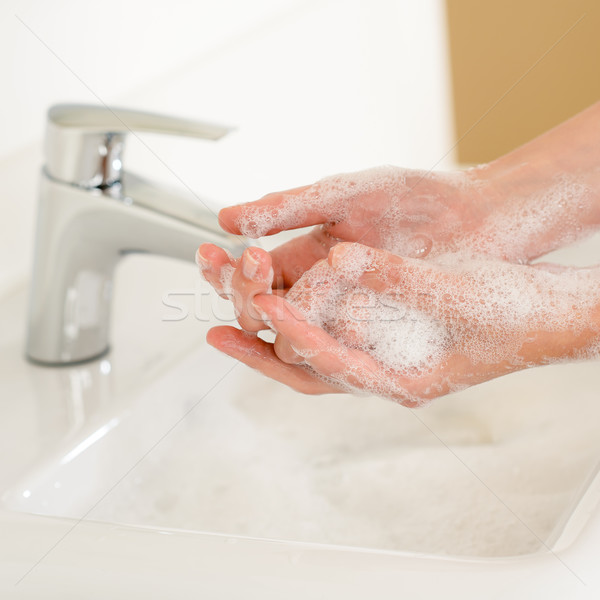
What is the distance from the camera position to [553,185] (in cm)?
56

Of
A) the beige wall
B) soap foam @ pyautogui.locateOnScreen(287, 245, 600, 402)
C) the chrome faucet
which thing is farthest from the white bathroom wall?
the beige wall

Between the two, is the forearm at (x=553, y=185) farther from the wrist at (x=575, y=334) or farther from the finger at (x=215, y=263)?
the finger at (x=215, y=263)

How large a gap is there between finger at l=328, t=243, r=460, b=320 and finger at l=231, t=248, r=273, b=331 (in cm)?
5

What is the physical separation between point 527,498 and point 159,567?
0.29 m

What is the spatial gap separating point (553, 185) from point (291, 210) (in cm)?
22

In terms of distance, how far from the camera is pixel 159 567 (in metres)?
0.31

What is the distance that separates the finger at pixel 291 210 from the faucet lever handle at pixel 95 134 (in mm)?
59

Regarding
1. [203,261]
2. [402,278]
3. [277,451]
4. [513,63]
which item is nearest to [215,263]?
[203,261]

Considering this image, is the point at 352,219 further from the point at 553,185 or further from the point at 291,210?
the point at 553,185

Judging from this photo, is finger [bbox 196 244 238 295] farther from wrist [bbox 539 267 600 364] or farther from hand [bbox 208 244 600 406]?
wrist [bbox 539 267 600 364]

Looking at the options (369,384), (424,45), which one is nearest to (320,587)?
(369,384)

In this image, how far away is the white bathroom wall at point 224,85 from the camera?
0.68 meters

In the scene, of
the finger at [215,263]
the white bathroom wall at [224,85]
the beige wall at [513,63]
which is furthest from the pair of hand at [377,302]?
the beige wall at [513,63]

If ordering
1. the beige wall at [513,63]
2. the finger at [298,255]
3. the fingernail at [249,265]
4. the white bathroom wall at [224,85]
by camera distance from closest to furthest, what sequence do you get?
the fingernail at [249,265] < the finger at [298,255] < the white bathroom wall at [224,85] < the beige wall at [513,63]
